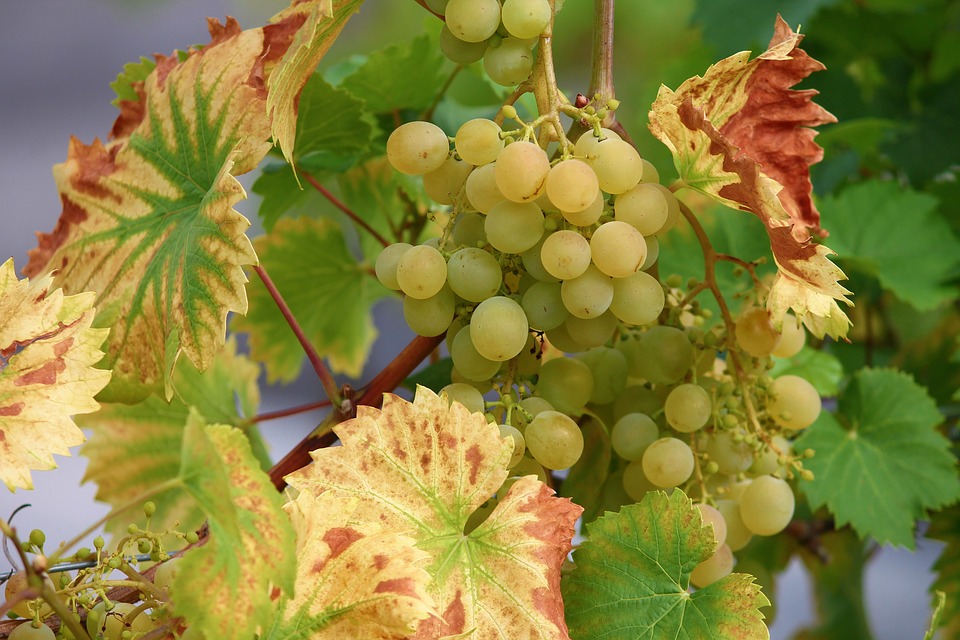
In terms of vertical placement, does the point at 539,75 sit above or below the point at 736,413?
above

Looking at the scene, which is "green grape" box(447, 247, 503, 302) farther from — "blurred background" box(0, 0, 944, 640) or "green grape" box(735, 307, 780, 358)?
"blurred background" box(0, 0, 944, 640)

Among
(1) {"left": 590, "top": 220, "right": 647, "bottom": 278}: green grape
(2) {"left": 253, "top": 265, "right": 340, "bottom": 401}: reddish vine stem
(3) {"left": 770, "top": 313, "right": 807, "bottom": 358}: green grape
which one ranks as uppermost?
(1) {"left": 590, "top": 220, "right": 647, "bottom": 278}: green grape

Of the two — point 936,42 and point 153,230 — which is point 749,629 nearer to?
point 153,230

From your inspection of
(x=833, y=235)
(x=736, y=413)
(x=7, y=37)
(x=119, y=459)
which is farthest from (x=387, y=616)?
(x=7, y=37)

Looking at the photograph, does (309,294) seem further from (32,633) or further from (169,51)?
(169,51)

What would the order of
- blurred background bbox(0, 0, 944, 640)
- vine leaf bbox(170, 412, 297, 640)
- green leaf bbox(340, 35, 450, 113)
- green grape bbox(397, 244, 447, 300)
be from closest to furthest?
vine leaf bbox(170, 412, 297, 640), green grape bbox(397, 244, 447, 300), green leaf bbox(340, 35, 450, 113), blurred background bbox(0, 0, 944, 640)

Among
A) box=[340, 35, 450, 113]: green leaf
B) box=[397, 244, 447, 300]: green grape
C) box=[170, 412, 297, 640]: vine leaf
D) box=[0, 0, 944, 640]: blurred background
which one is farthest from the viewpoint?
box=[0, 0, 944, 640]: blurred background

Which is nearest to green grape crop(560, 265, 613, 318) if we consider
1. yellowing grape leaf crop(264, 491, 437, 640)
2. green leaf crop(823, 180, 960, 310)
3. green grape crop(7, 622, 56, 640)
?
yellowing grape leaf crop(264, 491, 437, 640)

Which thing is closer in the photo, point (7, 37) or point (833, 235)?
point (833, 235)
